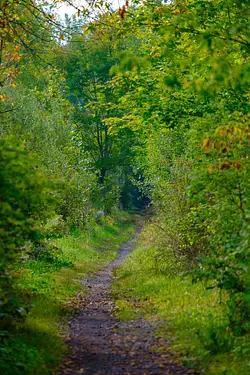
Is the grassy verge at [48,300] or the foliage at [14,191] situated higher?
the foliage at [14,191]

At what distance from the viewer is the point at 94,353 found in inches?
381

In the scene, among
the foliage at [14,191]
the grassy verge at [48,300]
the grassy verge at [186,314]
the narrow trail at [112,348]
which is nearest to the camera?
the foliage at [14,191]

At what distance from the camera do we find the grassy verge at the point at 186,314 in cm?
885

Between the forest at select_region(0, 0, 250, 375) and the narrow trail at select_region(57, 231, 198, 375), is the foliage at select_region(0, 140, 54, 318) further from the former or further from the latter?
the narrow trail at select_region(57, 231, 198, 375)

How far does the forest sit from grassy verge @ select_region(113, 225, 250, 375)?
0.04 meters

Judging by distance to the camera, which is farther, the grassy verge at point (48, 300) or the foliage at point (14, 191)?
the grassy verge at point (48, 300)

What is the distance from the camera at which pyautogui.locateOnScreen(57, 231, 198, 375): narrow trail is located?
8.73 metres

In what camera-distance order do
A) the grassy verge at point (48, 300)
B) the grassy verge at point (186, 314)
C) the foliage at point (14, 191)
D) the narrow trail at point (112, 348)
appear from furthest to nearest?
the grassy verge at point (186, 314) < the narrow trail at point (112, 348) < the grassy verge at point (48, 300) < the foliage at point (14, 191)

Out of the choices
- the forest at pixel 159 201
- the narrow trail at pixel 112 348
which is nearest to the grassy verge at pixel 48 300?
the forest at pixel 159 201

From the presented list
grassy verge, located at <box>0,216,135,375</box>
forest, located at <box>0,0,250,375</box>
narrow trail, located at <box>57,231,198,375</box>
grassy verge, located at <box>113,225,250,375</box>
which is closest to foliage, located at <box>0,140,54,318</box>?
forest, located at <box>0,0,250,375</box>

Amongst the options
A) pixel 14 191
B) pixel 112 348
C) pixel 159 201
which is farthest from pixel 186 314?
pixel 159 201

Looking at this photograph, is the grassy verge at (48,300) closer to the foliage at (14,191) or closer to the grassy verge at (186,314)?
the foliage at (14,191)

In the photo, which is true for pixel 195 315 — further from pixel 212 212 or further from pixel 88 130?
pixel 88 130

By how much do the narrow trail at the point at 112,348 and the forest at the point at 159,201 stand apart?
6 centimetres
